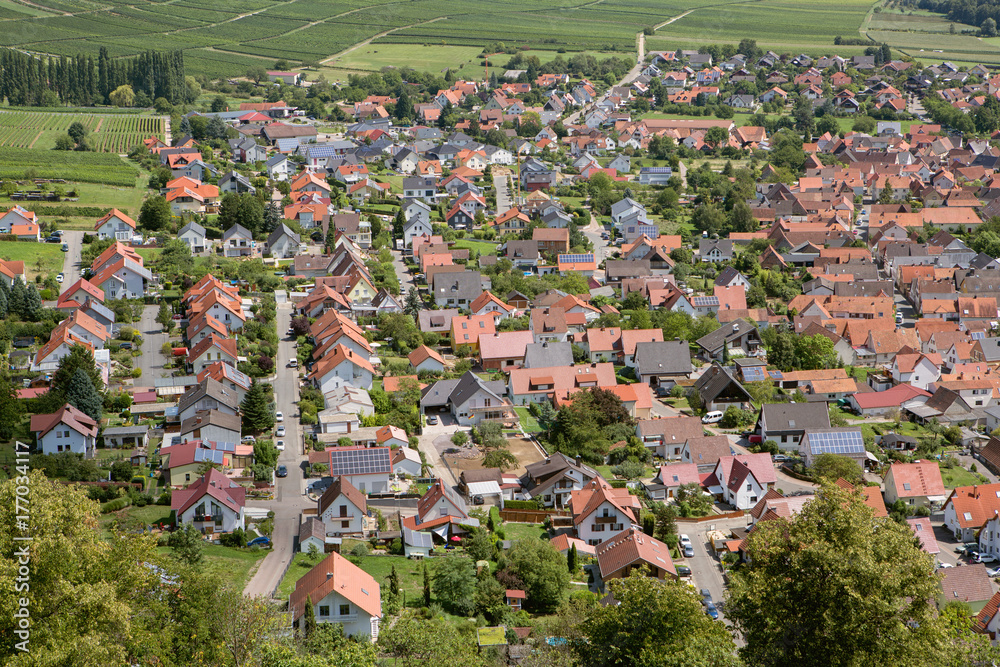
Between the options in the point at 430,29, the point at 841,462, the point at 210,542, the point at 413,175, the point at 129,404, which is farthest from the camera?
the point at 430,29

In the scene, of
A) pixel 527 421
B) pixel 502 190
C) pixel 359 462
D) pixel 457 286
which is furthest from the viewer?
pixel 502 190

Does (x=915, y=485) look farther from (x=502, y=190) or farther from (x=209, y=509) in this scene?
(x=502, y=190)

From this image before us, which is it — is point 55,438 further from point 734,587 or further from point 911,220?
point 911,220

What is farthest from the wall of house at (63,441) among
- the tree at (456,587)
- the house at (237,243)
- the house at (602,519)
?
the house at (237,243)

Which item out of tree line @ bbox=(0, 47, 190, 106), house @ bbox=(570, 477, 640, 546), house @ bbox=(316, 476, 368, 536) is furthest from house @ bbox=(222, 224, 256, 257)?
tree line @ bbox=(0, 47, 190, 106)

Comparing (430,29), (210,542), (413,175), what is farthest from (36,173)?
(430,29)

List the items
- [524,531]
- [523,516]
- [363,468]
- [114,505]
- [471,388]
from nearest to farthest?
1. [114,505]
2. [524,531]
3. [523,516]
4. [363,468]
5. [471,388]

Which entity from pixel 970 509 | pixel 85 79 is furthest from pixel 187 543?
pixel 85 79
